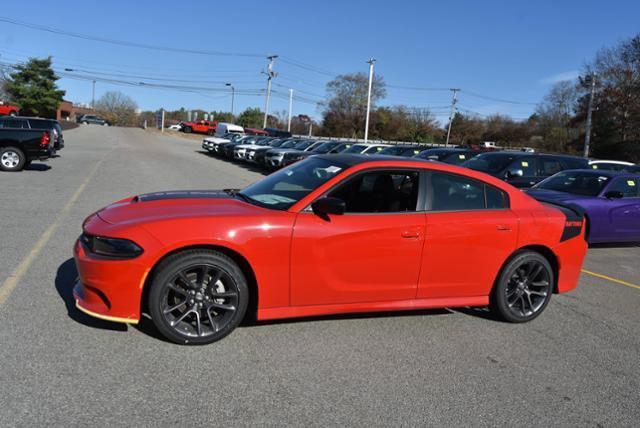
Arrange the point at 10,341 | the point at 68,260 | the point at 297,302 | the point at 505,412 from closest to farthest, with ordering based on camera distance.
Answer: the point at 505,412 → the point at 10,341 → the point at 297,302 → the point at 68,260

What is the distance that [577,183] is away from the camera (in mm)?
9711

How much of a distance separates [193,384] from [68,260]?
11.2ft

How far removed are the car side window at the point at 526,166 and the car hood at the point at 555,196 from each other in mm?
3559

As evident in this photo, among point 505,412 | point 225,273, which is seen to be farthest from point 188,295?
point 505,412

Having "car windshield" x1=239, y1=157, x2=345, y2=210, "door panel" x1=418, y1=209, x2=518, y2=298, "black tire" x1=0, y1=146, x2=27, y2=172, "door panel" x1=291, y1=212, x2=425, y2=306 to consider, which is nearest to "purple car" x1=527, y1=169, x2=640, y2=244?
"door panel" x1=418, y1=209, x2=518, y2=298

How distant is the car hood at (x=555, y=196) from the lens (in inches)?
347

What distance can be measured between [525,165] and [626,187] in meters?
3.91

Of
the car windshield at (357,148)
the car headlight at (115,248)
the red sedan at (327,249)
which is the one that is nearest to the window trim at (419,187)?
the red sedan at (327,249)

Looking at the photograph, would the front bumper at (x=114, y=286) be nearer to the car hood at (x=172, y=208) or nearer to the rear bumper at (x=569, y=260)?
Answer: the car hood at (x=172, y=208)

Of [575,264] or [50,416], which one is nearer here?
[50,416]

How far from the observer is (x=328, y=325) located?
15.1ft

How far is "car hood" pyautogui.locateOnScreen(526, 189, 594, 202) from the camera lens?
8.80 metres

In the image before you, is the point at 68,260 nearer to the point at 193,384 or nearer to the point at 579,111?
the point at 193,384

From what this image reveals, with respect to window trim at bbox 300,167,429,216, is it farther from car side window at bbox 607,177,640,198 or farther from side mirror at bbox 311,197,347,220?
car side window at bbox 607,177,640,198
